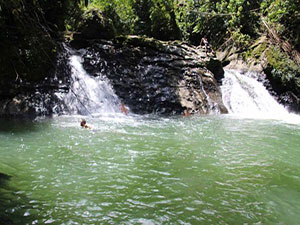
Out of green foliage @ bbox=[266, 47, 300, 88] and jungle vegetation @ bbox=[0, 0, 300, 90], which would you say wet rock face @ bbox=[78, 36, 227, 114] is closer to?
jungle vegetation @ bbox=[0, 0, 300, 90]

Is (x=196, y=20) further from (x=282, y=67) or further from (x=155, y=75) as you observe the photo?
(x=155, y=75)

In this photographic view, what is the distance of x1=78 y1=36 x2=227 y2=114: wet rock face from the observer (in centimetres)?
1481

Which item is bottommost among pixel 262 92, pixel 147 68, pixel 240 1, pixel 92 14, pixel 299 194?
pixel 299 194

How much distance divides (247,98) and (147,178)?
43.4 ft

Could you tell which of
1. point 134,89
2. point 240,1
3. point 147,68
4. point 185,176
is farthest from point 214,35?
point 185,176

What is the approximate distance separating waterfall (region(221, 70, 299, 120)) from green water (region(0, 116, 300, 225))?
732 centimetres

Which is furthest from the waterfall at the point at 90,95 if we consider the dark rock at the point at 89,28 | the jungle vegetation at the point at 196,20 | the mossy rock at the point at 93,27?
the jungle vegetation at the point at 196,20

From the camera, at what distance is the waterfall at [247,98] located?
16.0m

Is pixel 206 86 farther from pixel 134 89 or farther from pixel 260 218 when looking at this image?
pixel 260 218

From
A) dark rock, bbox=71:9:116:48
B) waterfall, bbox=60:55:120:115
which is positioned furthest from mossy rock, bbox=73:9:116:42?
waterfall, bbox=60:55:120:115

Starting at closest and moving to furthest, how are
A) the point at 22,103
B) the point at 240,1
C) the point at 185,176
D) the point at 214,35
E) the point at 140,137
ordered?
the point at 185,176, the point at 140,137, the point at 22,103, the point at 240,1, the point at 214,35

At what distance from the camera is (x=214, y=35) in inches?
1033

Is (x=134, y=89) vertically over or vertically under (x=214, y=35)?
under

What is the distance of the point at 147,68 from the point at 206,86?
12.1ft
